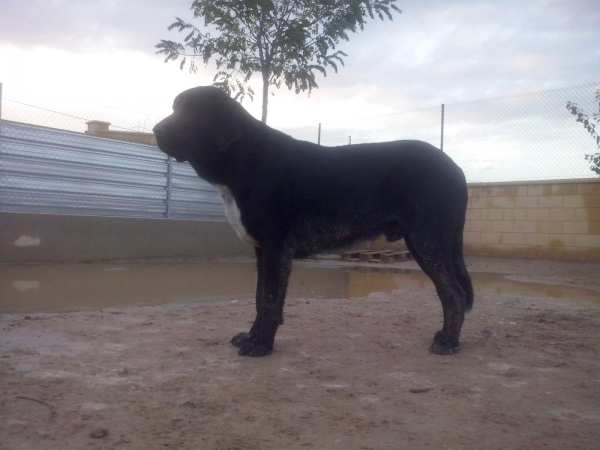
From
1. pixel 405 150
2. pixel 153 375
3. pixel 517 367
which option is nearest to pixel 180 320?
pixel 153 375

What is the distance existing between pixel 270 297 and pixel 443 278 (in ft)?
4.04

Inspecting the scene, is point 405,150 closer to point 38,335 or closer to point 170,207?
point 38,335

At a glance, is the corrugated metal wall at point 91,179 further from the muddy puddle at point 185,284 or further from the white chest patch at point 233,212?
the white chest patch at point 233,212

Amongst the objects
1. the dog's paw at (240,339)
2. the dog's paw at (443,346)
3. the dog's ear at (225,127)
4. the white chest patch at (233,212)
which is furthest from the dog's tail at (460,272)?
the dog's ear at (225,127)

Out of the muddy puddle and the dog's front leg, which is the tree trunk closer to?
the muddy puddle

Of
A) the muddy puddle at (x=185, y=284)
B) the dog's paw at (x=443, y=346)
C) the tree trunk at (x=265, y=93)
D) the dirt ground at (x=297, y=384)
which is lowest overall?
the muddy puddle at (x=185, y=284)

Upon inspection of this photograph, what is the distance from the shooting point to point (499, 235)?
42.5 feet

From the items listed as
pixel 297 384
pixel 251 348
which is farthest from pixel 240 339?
pixel 297 384

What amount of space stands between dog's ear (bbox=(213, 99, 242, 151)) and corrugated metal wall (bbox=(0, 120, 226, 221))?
24.3 feet

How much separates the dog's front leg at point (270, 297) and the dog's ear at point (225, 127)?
0.79 meters

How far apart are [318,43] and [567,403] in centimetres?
812

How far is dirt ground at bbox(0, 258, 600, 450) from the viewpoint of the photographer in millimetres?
2404

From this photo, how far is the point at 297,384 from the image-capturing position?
10.3 feet

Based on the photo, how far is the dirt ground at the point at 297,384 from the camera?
7.89ft
